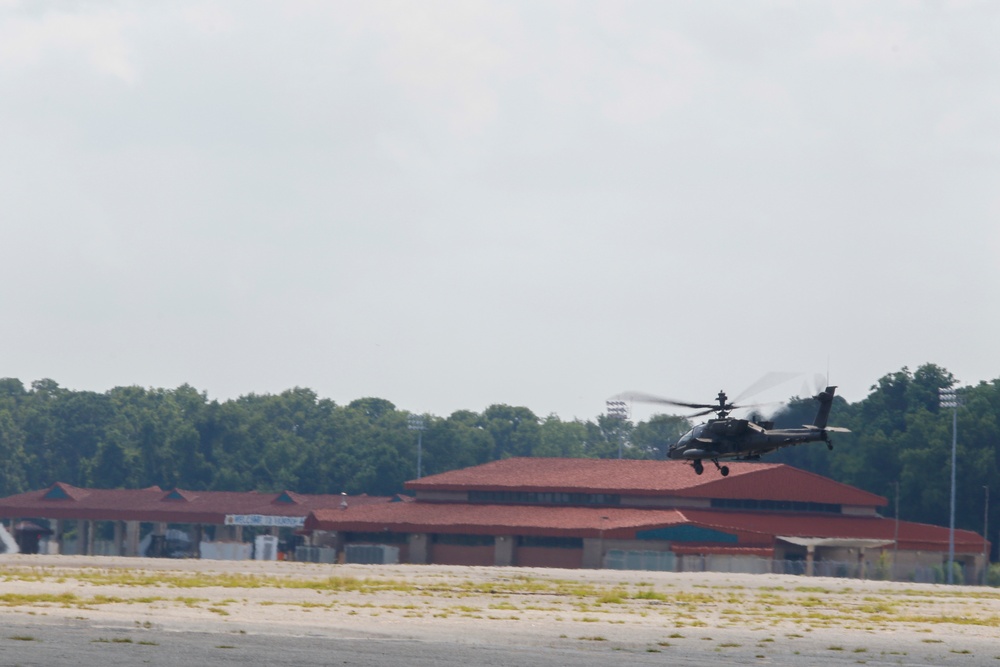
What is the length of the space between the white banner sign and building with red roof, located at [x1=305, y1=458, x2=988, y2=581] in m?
21.7

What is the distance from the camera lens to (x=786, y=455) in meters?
193

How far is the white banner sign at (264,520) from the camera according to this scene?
169m

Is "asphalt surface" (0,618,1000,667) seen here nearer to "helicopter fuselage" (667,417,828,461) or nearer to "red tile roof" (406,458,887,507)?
"helicopter fuselage" (667,417,828,461)

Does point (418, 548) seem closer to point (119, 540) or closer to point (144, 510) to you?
point (144, 510)

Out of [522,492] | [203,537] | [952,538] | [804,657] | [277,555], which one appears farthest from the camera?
[203,537]

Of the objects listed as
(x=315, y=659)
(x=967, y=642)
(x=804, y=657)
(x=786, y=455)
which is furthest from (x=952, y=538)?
(x=315, y=659)

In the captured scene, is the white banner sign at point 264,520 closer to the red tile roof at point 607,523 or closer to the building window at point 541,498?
the red tile roof at point 607,523

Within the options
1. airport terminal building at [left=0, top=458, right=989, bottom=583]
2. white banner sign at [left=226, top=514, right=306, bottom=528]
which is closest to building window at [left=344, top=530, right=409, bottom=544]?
airport terminal building at [left=0, top=458, right=989, bottom=583]

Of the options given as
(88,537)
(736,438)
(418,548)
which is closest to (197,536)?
(88,537)

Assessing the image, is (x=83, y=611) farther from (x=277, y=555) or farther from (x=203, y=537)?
(x=203, y=537)

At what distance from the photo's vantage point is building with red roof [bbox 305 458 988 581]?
133 meters

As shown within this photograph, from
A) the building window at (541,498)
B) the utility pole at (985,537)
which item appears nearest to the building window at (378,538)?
the building window at (541,498)

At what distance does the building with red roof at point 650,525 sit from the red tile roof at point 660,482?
13 cm

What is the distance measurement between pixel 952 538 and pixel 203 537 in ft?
300
